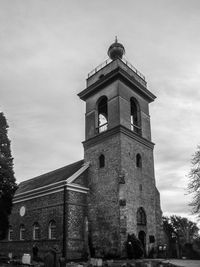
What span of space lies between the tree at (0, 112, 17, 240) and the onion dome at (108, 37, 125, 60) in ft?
45.2

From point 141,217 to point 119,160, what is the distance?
200 inches

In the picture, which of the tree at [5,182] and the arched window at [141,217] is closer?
the tree at [5,182]

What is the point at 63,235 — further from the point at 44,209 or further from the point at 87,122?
the point at 87,122

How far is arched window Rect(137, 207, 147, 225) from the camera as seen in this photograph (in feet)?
76.8

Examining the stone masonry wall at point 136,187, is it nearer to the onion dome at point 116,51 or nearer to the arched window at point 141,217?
the arched window at point 141,217

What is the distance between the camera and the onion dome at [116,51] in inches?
1154

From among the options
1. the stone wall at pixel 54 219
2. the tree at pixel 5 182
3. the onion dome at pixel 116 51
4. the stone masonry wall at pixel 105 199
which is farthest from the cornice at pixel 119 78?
the tree at pixel 5 182

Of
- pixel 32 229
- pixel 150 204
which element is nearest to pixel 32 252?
pixel 32 229

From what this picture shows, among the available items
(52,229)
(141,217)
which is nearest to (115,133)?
(141,217)

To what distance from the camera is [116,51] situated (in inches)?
1152

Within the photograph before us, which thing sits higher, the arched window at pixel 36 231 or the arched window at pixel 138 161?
the arched window at pixel 138 161

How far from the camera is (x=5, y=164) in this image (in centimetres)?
2080

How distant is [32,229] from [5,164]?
27.2ft

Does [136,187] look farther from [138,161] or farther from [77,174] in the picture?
[77,174]
